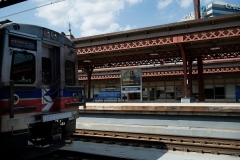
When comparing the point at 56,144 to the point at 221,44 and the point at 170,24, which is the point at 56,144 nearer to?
the point at 170,24

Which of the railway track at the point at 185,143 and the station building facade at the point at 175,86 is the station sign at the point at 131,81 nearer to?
the railway track at the point at 185,143

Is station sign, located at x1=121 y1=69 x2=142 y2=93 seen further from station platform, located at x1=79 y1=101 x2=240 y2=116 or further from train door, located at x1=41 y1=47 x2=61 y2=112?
train door, located at x1=41 y1=47 x2=61 y2=112

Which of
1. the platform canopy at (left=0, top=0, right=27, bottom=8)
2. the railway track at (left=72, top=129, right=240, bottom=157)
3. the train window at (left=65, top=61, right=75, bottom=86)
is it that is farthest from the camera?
the platform canopy at (left=0, top=0, right=27, bottom=8)

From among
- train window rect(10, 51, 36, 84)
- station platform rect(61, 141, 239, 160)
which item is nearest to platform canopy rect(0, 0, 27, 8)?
train window rect(10, 51, 36, 84)

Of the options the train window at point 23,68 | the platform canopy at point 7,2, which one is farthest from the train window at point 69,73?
the platform canopy at point 7,2

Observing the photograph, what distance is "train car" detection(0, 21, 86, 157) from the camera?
15.2ft

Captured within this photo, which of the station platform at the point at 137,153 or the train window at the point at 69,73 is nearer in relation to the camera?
the station platform at the point at 137,153

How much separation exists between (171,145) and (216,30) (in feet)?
29.7

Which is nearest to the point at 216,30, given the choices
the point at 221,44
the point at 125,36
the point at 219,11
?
the point at 221,44

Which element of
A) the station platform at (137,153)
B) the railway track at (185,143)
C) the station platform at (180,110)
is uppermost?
the station platform at (180,110)

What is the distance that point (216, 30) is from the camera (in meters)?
13.7

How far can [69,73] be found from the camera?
6.77 m

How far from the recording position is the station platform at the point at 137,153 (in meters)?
6.49

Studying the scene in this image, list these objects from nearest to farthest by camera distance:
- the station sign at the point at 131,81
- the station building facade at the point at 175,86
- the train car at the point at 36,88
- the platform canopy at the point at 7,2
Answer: the train car at the point at 36,88 < the platform canopy at the point at 7,2 < the station sign at the point at 131,81 < the station building facade at the point at 175,86
